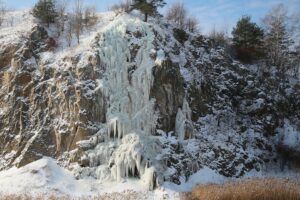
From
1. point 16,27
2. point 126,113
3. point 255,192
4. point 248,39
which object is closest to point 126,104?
point 126,113

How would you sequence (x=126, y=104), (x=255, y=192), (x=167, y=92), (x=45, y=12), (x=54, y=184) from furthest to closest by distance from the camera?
(x=45, y=12)
(x=167, y=92)
(x=126, y=104)
(x=54, y=184)
(x=255, y=192)

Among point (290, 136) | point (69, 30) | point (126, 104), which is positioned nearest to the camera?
point (126, 104)

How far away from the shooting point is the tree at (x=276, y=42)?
120 ft

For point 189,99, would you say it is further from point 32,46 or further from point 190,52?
point 32,46

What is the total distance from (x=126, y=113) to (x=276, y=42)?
17.8 m

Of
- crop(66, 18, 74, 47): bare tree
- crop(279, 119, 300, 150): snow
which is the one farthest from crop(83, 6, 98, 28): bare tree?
crop(279, 119, 300, 150): snow

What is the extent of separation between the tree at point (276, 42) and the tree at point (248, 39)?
164 cm

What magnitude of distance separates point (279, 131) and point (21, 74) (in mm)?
16800

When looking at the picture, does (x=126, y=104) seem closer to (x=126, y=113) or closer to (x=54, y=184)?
(x=126, y=113)

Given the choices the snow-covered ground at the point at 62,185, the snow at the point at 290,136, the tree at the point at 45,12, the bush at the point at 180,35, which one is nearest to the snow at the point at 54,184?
the snow-covered ground at the point at 62,185

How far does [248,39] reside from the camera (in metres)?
34.9

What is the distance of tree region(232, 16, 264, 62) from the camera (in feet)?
114

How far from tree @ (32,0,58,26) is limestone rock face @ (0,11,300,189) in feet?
4.90

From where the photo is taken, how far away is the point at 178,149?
81.3 ft
